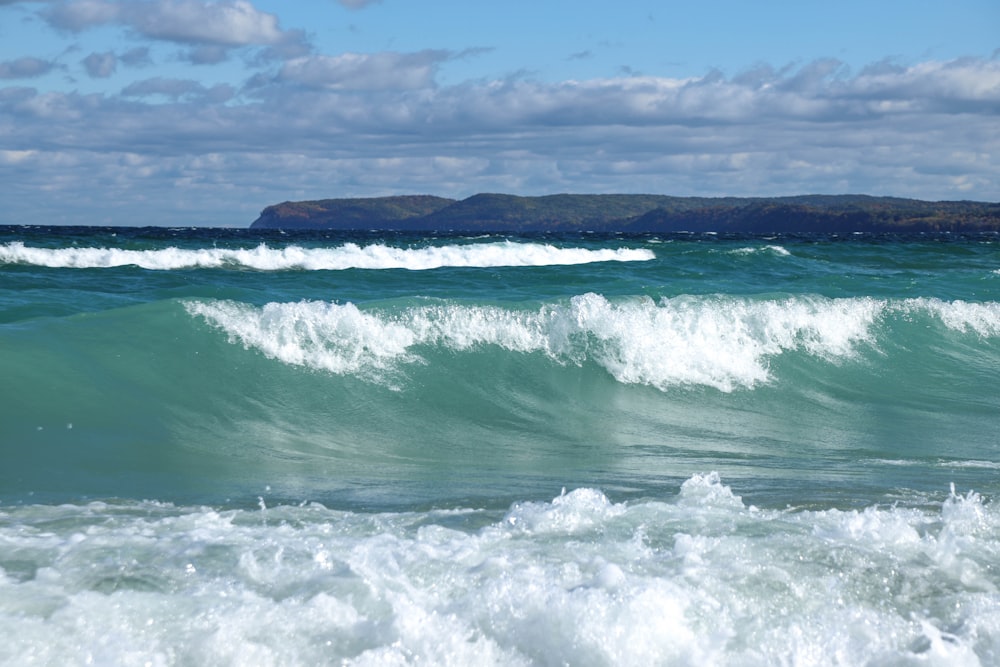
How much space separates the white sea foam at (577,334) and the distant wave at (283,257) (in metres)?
16.4

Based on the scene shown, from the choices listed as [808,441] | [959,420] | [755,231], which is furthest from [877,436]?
[755,231]

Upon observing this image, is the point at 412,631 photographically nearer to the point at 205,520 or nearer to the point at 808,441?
the point at 205,520

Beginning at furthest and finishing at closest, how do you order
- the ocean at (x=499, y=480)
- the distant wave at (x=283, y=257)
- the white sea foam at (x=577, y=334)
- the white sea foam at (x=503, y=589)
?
the distant wave at (x=283, y=257), the white sea foam at (x=577, y=334), the ocean at (x=499, y=480), the white sea foam at (x=503, y=589)

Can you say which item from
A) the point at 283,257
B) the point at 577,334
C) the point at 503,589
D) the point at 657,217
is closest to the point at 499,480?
the point at 503,589

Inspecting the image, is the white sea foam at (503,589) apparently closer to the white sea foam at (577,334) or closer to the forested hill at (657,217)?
the white sea foam at (577,334)

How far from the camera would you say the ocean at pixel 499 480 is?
13.9 ft

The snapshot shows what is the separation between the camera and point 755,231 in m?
97.8

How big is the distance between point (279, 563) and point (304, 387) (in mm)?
6069

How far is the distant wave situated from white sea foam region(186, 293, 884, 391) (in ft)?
53.8

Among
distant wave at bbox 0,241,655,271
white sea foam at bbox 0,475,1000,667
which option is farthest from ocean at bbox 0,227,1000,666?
distant wave at bbox 0,241,655,271

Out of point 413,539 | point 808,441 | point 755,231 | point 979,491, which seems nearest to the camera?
point 413,539

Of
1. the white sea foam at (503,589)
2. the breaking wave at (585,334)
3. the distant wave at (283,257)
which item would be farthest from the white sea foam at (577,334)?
the distant wave at (283,257)

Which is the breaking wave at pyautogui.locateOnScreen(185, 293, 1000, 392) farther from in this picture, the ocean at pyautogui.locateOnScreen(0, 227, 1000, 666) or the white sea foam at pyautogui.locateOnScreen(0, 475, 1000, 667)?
the white sea foam at pyautogui.locateOnScreen(0, 475, 1000, 667)

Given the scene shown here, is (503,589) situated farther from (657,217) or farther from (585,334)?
(657,217)
